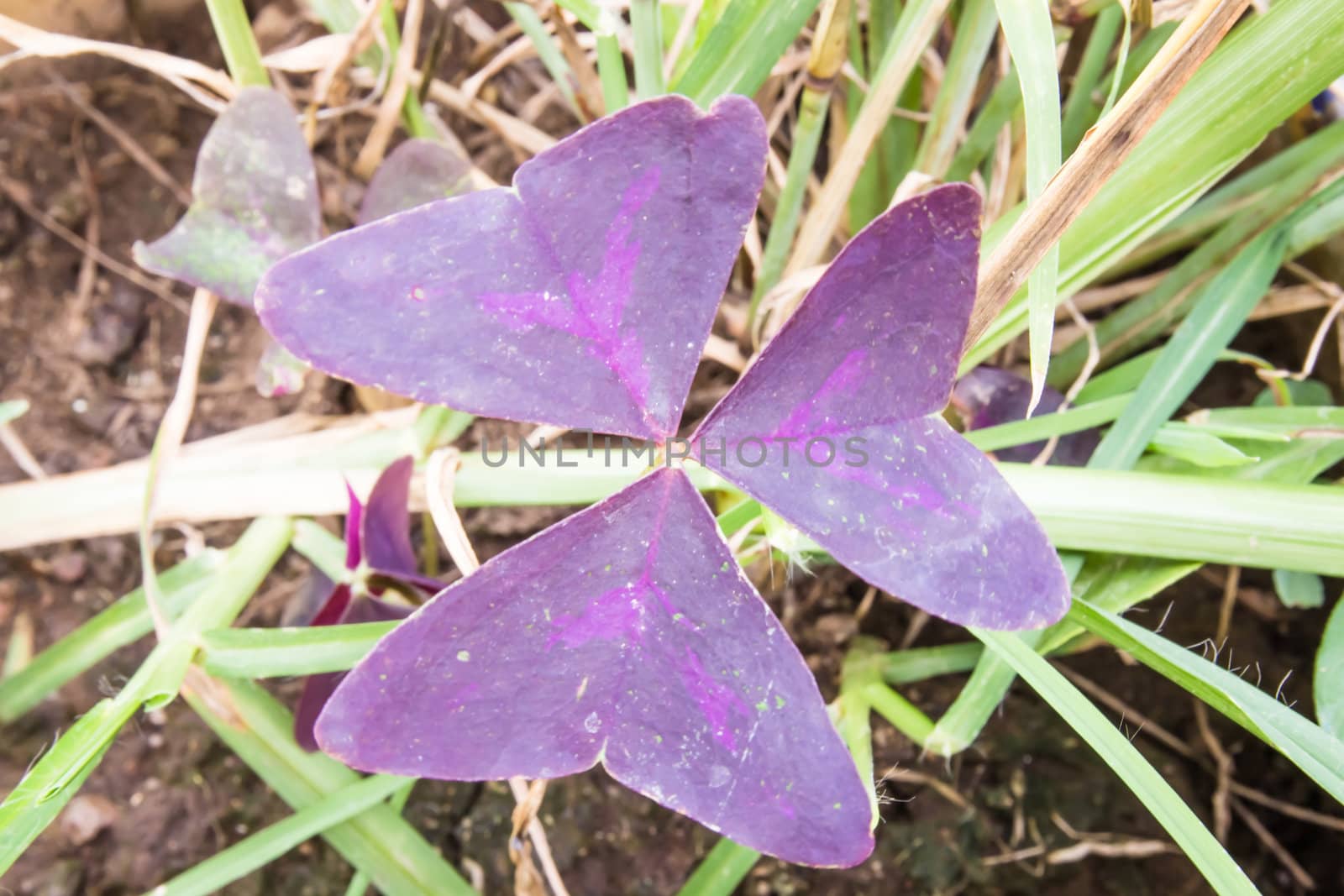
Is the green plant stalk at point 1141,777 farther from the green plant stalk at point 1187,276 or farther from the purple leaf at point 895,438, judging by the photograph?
the green plant stalk at point 1187,276

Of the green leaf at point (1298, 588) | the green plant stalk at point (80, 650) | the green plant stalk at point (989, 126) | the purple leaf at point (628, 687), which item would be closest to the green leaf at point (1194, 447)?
the green leaf at point (1298, 588)

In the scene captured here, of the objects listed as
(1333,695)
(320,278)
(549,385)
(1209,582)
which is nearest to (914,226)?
(549,385)

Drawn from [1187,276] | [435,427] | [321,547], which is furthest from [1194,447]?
[321,547]

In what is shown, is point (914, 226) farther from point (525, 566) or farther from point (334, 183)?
point (334, 183)

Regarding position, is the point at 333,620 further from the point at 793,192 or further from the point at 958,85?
the point at 958,85

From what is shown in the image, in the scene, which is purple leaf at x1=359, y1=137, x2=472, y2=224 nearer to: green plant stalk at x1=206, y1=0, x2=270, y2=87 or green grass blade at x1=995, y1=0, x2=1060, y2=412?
green plant stalk at x1=206, y1=0, x2=270, y2=87

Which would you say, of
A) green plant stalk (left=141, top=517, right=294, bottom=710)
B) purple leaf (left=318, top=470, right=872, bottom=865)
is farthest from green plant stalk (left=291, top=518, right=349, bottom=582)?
purple leaf (left=318, top=470, right=872, bottom=865)

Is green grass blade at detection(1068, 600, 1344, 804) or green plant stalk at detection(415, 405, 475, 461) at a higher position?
green grass blade at detection(1068, 600, 1344, 804)
